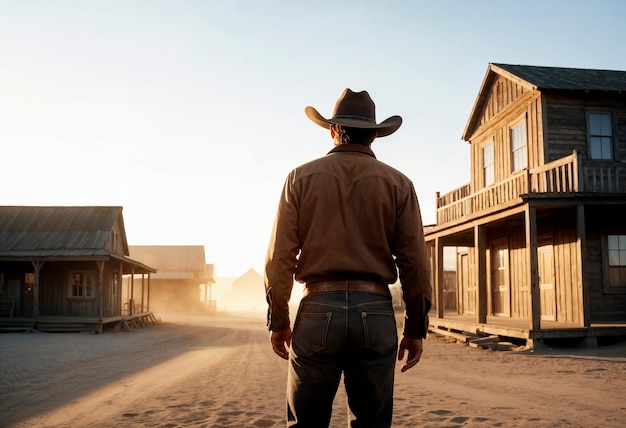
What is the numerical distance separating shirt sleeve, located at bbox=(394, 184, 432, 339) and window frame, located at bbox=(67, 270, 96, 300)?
2319 centimetres

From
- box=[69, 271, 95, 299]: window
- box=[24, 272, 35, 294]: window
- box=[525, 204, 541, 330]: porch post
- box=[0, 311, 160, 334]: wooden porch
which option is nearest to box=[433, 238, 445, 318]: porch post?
box=[525, 204, 541, 330]: porch post

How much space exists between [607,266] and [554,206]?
297cm

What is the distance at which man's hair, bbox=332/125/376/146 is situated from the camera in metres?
3.12

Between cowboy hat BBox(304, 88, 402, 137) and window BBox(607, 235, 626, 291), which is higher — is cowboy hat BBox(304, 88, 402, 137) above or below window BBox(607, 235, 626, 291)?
above

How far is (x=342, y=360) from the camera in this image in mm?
2740

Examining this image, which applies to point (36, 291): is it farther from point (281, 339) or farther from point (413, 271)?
point (413, 271)

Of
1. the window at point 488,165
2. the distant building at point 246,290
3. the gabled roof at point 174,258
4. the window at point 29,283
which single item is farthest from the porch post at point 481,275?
the distant building at point 246,290

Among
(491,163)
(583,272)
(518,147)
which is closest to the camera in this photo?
Answer: (583,272)

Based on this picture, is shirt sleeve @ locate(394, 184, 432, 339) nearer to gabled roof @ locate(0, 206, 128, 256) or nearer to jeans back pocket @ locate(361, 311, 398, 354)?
jeans back pocket @ locate(361, 311, 398, 354)

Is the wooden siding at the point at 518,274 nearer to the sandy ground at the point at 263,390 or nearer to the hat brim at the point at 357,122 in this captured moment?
the sandy ground at the point at 263,390

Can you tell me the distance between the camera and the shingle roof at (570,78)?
1462 centimetres

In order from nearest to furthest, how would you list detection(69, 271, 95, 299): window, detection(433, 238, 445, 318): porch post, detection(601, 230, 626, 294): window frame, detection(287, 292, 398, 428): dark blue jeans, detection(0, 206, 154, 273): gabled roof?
detection(287, 292, 398, 428): dark blue jeans < detection(601, 230, 626, 294): window frame < detection(433, 238, 445, 318): porch post < detection(0, 206, 154, 273): gabled roof < detection(69, 271, 95, 299): window

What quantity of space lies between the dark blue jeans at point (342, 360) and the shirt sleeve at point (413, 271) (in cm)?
17

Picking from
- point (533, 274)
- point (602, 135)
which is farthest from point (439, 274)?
point (602, 135)
